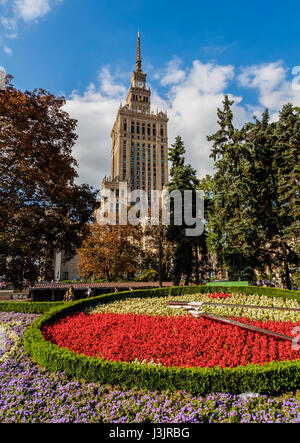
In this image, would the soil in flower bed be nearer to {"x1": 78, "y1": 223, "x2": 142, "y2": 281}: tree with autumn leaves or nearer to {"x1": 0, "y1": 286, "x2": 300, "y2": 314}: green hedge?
{"x1": 0, "y1": 286, "x2": 300, "y2": 314}: green hedge

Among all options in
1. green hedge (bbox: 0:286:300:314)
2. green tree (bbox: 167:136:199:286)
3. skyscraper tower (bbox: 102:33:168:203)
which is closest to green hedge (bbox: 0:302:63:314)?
green hedge (bbox: 0:286:300:314)

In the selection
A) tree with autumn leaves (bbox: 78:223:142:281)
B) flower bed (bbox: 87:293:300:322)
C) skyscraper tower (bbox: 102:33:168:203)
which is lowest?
flower bed (bbox: 87:293:300:322)

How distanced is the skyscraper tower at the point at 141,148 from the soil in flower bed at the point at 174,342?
95340 mm

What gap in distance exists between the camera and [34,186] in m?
12.7

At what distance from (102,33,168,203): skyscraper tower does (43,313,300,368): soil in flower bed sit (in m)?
95.3

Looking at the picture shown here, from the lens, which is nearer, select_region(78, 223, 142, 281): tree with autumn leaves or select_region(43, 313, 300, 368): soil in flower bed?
select_region(43, 313, 300, 368): soil in flower bed

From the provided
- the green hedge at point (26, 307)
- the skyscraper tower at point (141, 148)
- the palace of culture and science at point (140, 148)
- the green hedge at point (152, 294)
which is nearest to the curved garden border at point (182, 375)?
the green hedge at point (152, 294)

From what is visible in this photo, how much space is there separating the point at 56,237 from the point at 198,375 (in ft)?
38.4

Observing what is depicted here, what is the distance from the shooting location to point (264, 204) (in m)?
20.6

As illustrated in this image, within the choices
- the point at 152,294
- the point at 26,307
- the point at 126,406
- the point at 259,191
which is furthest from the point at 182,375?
the point at 259,191

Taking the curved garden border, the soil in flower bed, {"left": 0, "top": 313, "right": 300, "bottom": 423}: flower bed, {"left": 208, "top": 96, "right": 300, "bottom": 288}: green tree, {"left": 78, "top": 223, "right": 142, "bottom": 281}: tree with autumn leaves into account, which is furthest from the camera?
{"left": 78, "top": 223, "right": 142, "bottom": 281}: tree with autumn leaves

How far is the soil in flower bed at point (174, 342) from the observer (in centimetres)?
547

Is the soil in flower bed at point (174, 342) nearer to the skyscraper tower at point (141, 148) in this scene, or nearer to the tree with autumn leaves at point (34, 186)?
the tree with autumn leaves at point (34, 186)

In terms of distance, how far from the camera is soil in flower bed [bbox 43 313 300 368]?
5473 millimetres
